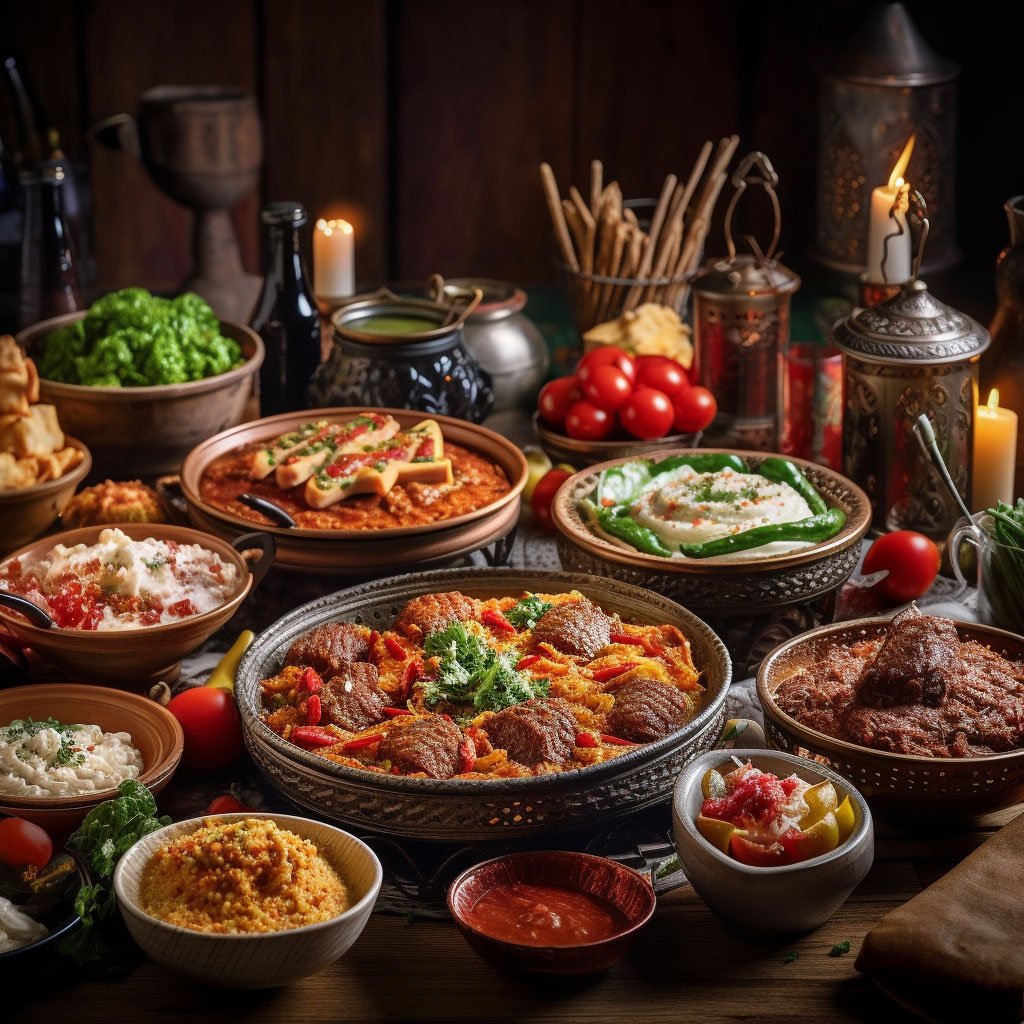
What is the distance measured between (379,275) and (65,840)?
4.90 meters

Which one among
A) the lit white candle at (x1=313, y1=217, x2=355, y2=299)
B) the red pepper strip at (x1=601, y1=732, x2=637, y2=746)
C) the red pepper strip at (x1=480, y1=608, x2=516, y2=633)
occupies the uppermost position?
the lit white candle at (x1=313, y1=217, x2=355, y2=299)

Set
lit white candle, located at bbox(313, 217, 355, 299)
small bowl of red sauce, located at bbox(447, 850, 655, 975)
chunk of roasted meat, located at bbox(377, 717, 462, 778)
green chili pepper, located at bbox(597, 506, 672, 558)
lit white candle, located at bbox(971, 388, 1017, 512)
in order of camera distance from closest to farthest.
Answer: small bowl of red sauce, located at bbox(447, 850, 655, 975) < chunk of roasted meat, located at bbox(377, 717, 462, 778) < green chili pepper, located at bbox(597, 506, 672, 558) < lit white candle, located at bbox(971, 388, 1017, 512) < lit white candle, located at bbox(313, 217, 355, 299)

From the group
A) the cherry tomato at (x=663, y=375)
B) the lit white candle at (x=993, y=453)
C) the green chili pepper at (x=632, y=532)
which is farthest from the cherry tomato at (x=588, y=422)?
the lit white candle at (x=993, y=453)

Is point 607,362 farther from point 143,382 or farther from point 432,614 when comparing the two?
point 432,614

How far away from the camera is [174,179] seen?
5.88 m

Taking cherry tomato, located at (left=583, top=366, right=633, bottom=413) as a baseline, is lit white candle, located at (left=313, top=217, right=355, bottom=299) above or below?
above

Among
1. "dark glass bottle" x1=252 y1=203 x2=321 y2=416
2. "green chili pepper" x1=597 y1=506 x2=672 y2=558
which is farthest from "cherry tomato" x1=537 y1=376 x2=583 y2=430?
"green chili pepper" x1=597 y1=506 x2=672 y2=558

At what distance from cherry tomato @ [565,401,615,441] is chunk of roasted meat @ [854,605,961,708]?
5.69 feet

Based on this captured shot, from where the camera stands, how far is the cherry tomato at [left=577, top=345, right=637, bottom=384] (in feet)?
15.6

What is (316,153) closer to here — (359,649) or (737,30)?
(737,30)

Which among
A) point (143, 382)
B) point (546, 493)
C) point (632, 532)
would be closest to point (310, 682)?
point (632, 532)

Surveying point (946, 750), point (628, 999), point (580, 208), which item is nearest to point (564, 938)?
point (628, 999)

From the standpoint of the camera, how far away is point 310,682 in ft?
10.2

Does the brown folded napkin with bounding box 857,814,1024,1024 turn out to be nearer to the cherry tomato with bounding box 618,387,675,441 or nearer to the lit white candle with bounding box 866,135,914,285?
the cherry tomato with bounding box 618,387,675,441
